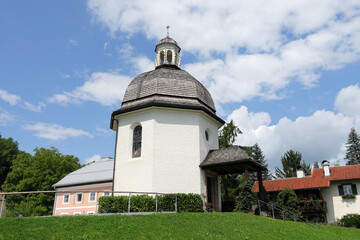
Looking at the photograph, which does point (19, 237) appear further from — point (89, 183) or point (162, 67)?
point (89, 183)

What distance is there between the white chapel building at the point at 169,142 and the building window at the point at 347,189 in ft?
46.9

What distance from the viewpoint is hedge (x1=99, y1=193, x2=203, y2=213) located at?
46.8ft

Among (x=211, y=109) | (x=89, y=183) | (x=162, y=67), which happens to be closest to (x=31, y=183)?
(x=89, y=183)

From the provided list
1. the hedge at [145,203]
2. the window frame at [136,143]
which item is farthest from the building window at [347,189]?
the window frame at [136,143]

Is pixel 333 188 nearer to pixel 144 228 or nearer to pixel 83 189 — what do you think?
pixel 83 189

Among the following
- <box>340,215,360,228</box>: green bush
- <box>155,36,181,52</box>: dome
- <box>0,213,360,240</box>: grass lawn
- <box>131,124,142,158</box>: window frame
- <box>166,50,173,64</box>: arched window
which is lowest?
<box>340,215,360,228</box>: green bush

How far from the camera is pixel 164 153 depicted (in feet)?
54.0

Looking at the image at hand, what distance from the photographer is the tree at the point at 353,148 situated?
50.8 metres

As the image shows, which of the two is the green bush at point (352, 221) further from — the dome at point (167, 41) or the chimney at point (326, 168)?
the dome at point (167, 41)

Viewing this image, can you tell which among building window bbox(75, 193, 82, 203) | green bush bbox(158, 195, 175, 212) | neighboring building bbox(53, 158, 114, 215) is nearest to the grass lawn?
green bush bbox(158, 195, 175, 212)

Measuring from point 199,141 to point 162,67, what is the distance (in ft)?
25.1

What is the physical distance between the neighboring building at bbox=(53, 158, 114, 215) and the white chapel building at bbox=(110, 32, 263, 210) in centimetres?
772

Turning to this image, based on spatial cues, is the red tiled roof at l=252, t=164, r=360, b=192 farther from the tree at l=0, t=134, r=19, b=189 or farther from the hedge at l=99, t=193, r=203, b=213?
the tree at l=0, t=134, r=19, b=189

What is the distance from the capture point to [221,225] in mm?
11250
